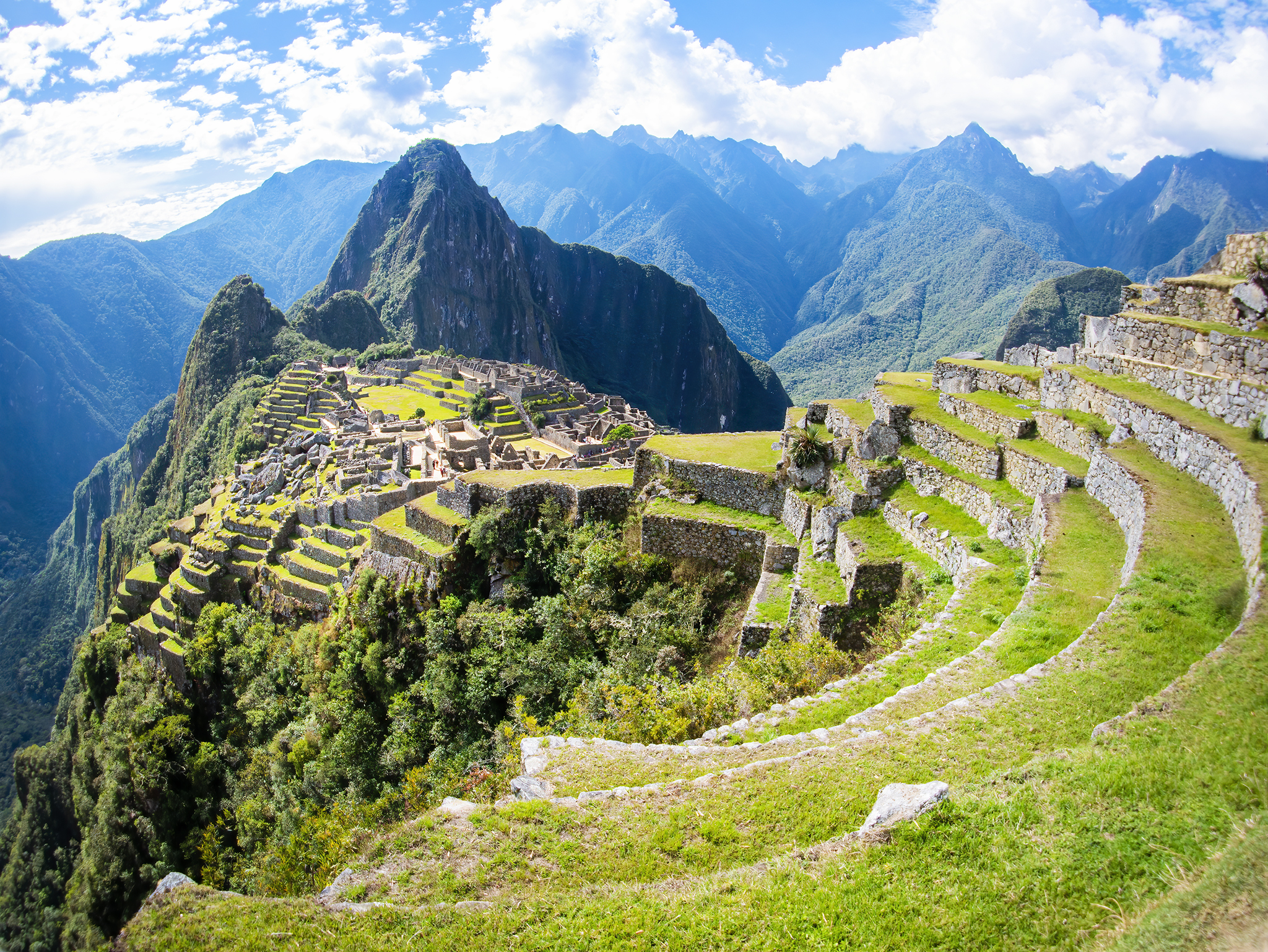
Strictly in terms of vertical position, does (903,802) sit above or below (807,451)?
below

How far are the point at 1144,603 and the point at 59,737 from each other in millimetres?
58415

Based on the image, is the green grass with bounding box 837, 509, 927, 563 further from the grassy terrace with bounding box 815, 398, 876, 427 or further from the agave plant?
the grassy terrace with bounding box 815, 398, 876, 427

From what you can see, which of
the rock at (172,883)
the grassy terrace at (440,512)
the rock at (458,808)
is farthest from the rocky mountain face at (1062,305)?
the rock at (172,883)

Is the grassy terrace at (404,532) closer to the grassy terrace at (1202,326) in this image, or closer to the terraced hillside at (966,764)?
the terraced hillside at (966,764)

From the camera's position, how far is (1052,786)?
13.0 feet

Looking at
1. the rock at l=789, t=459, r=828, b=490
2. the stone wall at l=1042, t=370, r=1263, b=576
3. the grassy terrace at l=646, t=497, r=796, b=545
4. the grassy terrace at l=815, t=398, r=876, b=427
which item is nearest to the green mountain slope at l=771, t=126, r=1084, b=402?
the grassy terrace at l=815, t=398, r=876, b=427

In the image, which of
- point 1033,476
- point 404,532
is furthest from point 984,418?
point 404,532

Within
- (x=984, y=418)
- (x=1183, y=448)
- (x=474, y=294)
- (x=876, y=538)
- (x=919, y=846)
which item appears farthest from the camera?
(x=474, y=294)

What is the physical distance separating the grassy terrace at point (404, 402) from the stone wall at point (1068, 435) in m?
47.9

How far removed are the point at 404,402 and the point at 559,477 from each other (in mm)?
50723

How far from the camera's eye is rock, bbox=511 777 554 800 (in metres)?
5.77

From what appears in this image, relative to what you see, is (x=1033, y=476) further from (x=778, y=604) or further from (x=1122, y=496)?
(x=778, y=604)

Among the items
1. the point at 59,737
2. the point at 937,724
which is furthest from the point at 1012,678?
the point at 59,737

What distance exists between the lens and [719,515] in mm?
13008
